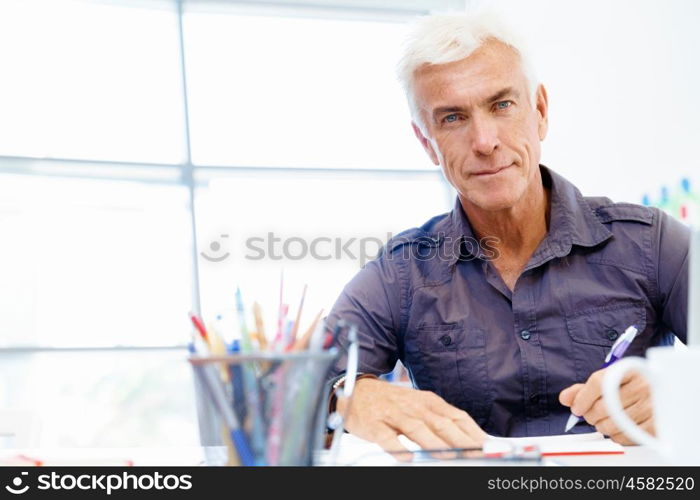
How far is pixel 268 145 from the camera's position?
13.1 ft

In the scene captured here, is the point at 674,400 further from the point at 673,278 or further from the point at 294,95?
the point at 294,95

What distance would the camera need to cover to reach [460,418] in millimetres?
932

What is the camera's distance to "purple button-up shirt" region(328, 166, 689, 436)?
1.40 meters

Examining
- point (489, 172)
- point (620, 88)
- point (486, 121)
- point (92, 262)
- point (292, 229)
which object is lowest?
point (92, 262)

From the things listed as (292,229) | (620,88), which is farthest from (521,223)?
(292,229)

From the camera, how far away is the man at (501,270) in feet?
4.63

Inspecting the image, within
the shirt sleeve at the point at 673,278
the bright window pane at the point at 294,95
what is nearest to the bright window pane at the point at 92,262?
the bright window pane at the point at 294,95

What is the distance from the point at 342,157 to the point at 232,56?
77 cm

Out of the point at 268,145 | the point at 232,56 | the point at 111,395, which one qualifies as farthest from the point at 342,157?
the point at 111,395

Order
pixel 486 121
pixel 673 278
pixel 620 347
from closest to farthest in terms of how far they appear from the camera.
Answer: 1. pixel 620 347
2. pixel 673 278
3. pixel 486 121

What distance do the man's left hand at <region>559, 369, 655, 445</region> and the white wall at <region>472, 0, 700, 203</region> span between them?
1728 millimetres

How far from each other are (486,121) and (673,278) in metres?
0.46

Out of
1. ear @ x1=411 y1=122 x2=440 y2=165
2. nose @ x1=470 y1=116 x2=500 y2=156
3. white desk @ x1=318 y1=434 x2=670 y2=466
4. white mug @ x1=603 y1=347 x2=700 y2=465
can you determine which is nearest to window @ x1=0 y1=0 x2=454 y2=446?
ear @ x1=411 y1=122 x2=440 y2=165

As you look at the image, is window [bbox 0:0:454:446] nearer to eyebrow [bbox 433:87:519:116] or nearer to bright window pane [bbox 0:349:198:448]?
bright window pane [bbox 0:349:198:448]
